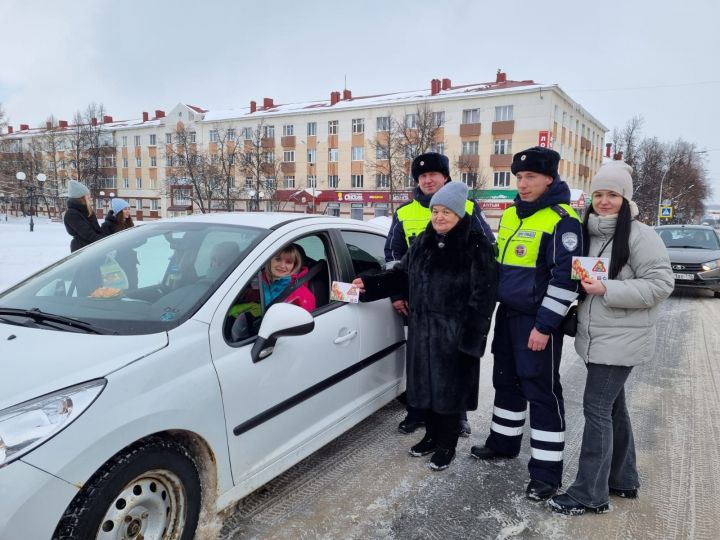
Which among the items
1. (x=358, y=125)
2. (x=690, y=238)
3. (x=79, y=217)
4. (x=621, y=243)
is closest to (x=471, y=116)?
(x=358, y=125)

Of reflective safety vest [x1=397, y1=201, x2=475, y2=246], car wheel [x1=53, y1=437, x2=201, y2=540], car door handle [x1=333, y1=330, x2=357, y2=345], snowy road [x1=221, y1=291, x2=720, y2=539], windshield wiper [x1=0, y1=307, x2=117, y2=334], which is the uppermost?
reflective safety vest [x1=397, y1=201, x2=475, y2=246]

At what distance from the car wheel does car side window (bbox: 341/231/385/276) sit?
5.87ft

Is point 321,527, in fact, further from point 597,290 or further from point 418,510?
point 597,290

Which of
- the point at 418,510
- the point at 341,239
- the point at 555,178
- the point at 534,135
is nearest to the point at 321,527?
the point at 418,510

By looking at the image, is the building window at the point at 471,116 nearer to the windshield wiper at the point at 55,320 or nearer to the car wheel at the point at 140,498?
the windshield wiper at the point at 55,320

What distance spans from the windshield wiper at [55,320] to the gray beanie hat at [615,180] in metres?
2.49

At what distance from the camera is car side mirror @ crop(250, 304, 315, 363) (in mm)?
2316

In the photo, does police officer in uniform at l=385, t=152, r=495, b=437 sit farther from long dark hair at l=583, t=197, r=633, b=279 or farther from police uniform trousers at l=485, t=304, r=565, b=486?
long dark hair at l=583, t=197, r=633, b=279

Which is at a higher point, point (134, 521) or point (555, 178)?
point (555, 178)

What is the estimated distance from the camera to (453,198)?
10.0 ft

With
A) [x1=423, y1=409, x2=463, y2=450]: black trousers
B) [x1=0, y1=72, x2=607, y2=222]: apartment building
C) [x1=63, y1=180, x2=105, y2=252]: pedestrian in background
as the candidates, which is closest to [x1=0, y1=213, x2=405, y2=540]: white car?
[x1=423, y1=409, x2=463, y2=450]: black trousers

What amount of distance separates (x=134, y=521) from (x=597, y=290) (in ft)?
7.66

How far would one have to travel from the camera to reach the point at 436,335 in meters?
3.13

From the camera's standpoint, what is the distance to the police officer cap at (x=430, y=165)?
13.2 feet
